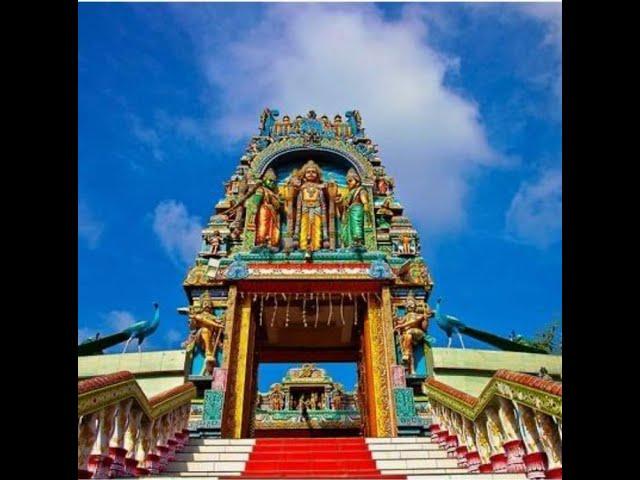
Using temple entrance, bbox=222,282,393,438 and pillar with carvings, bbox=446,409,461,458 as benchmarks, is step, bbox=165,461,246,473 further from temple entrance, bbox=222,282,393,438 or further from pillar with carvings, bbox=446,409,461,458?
pillar with carvings, bbox=446,409,461,458

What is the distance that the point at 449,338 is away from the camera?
560 inches

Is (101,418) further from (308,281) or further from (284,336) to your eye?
(284,336)

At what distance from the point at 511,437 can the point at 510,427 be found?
0.10m

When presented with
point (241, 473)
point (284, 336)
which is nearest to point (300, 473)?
point (241, 473)

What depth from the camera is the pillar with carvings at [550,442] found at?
4098mm

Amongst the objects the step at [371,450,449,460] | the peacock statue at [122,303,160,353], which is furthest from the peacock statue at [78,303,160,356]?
the step at [371,450,449,460]

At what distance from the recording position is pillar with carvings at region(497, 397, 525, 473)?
459 cm

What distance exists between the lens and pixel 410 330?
361 inches

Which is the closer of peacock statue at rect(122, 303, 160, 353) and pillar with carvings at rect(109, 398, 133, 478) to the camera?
pillar with carvings at rect(109, 398, 133, 478)

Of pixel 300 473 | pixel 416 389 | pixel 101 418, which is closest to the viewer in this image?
pixel 101 418

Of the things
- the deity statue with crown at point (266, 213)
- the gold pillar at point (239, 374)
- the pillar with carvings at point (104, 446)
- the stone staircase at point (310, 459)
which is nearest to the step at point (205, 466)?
the stone staircase at point (310, 459)

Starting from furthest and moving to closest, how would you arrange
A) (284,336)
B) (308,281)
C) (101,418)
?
(284,336)
(308,281)
(101,418)

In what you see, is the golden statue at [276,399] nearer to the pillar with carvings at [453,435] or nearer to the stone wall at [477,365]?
the stone wall at [477,365]
